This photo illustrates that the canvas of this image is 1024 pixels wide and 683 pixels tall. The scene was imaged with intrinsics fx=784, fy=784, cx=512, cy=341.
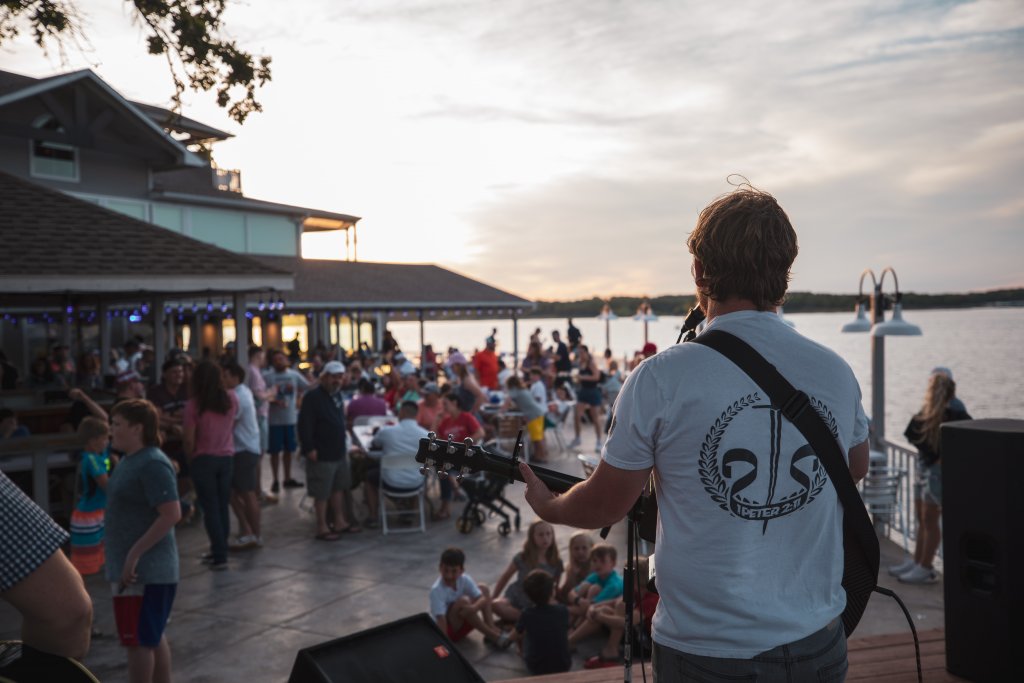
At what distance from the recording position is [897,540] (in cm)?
848

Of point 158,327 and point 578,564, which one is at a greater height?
point 158,327

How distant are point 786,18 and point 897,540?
6.74 meters

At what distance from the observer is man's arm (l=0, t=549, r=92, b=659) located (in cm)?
164

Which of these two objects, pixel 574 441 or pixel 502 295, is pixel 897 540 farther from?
pixel 502 295

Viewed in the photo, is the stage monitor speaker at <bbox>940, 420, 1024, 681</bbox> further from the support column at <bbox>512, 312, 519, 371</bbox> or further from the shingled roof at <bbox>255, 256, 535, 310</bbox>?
the shingled roof at <bbox>255, 256, 535, 310</bbox>

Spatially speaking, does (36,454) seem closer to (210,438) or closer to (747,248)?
(210,438)

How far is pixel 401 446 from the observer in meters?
8.37

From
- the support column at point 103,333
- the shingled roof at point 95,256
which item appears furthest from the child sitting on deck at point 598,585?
the support column at point 103,333

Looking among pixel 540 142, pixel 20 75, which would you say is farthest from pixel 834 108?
pixel 20 75

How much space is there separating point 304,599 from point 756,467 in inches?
223

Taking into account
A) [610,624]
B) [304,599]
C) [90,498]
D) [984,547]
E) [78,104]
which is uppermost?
[78,104]

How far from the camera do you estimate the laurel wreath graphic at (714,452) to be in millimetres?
1587

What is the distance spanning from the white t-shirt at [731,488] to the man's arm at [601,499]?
31 mm

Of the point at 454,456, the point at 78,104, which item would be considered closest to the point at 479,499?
the point at 454,456
